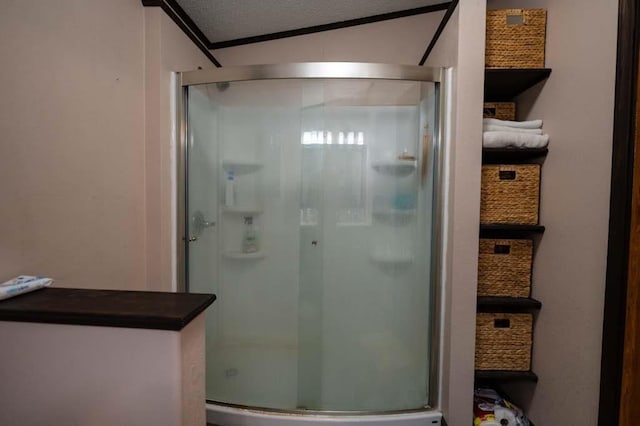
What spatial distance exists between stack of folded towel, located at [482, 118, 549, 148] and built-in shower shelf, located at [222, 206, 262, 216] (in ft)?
3.81

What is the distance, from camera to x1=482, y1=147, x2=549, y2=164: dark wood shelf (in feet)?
4.05

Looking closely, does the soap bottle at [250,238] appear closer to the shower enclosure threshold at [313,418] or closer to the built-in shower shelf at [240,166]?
the built-in shower shelf at [240,166]

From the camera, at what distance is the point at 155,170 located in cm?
139

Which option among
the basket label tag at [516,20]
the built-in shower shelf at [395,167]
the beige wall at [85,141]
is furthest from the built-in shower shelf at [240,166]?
the basket label tag at [516,20]

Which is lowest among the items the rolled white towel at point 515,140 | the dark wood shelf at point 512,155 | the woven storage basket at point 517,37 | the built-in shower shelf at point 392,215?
the built-in shower shelf at point 392,215

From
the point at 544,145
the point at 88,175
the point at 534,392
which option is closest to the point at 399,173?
the point at 544,145

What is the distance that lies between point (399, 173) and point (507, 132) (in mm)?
491

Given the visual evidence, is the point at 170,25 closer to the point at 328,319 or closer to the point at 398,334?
the point at 328,319

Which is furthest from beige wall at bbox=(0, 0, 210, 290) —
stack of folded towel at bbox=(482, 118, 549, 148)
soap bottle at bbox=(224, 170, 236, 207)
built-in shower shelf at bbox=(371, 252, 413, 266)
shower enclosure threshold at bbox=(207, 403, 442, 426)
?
stack of folded towel at bbox=(482, 118, 549, 148)

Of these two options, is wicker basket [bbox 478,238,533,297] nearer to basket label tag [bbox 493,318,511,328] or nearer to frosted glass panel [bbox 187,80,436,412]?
basket label tag [bbox 493,318,511,328]

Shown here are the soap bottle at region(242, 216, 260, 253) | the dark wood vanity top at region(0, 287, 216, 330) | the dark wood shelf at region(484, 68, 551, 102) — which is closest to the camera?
the dark wood vanity top at region(0, 287, 216, 330)

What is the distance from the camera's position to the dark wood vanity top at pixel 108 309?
2.21 feet

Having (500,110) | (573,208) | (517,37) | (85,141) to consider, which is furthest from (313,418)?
(517,37)

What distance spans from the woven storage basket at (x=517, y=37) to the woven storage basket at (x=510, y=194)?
0.47 m
